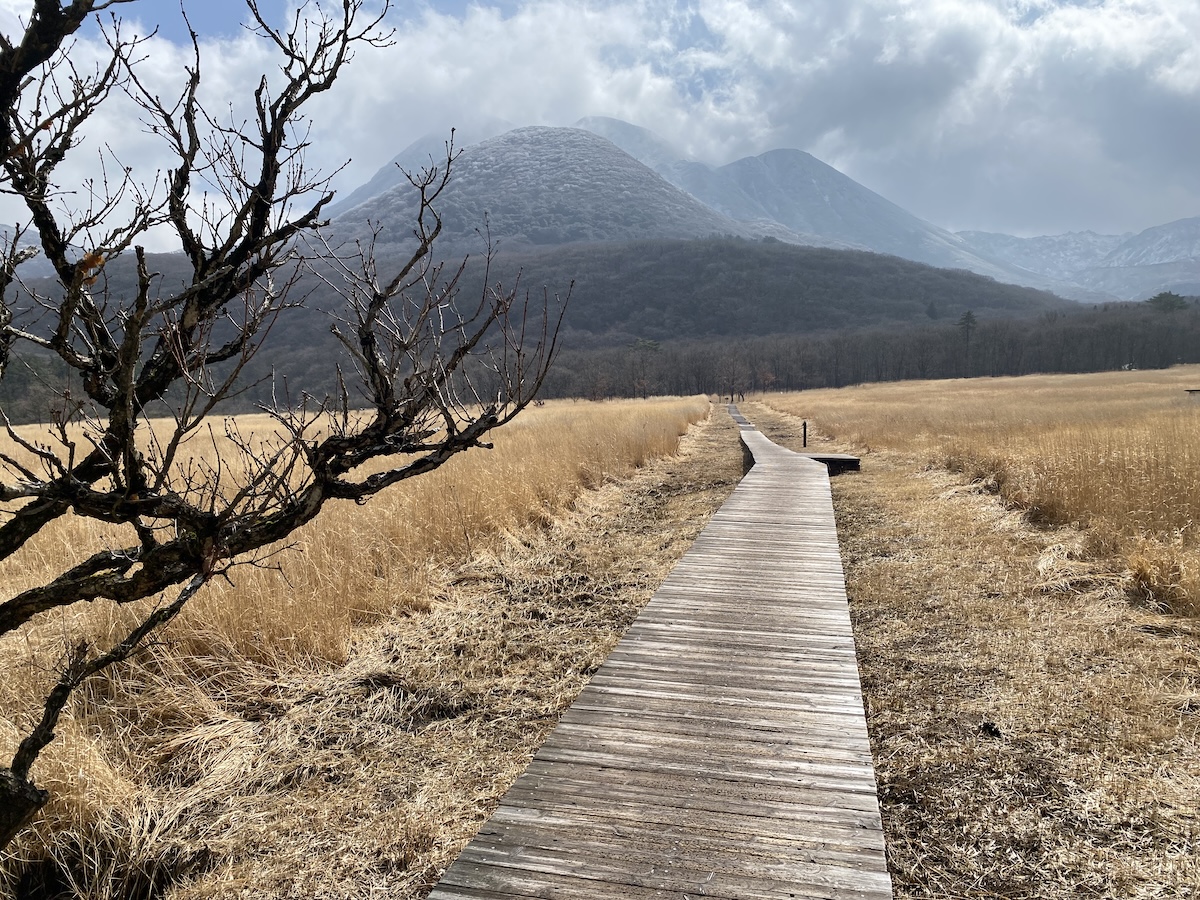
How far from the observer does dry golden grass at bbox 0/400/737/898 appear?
9.44 ft

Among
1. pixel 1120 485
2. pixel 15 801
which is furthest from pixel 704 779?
pixel 1120 485

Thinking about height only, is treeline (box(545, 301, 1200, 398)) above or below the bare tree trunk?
above

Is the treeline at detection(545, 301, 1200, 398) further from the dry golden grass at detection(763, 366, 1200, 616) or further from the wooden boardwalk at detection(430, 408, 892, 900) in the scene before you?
the wooden boardwalk at detection(430, 408, 892, 900)

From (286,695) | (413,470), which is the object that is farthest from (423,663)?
(413,470)

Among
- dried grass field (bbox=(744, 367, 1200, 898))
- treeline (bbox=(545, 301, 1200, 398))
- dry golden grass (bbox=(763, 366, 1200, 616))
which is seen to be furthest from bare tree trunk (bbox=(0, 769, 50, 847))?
treeline (bbox=(545, 301, 1200, 398))

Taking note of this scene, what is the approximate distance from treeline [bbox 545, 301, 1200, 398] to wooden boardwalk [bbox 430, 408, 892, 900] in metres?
83.0

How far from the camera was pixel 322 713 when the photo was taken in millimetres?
4156

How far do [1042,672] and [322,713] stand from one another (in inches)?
193

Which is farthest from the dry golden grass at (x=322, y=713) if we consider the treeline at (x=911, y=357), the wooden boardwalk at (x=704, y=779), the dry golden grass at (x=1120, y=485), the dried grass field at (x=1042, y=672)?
the treeline at (x=911, y=357)

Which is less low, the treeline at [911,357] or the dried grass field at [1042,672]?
the treeline at [911,357]

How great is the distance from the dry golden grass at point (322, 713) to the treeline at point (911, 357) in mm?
80776

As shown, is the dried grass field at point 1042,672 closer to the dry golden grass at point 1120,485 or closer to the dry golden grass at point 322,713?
the dry golden grass at point 1120,485

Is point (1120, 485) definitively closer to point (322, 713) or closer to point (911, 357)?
point (322, 713)

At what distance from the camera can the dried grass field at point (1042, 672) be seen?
289 cm
